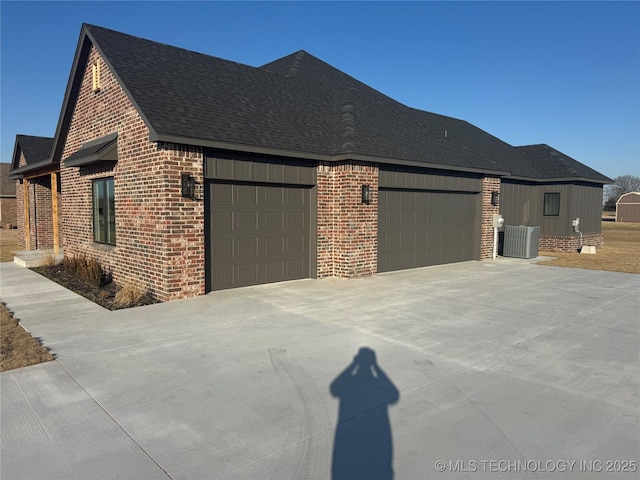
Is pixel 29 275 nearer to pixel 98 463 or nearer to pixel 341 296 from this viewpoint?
pixel 341 296

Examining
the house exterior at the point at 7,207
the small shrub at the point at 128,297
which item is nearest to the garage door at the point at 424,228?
the small shrub at the point at 128,297

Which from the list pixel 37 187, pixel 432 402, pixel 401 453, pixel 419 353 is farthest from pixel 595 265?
pixel 37 187

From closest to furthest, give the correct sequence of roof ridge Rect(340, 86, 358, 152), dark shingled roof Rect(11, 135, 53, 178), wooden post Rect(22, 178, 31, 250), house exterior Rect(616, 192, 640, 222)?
1. roof ridge Rect(340, 86, 358, 152)
2. wooden post Rect(22, 178, 31, 250)
3. dark shingled roof Rect(11, 135, 53, 178)
4. house exterior Rect(616, 192, 640, 222)

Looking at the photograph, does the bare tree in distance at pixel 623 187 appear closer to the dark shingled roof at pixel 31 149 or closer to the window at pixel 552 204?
the window at pixel 552 204

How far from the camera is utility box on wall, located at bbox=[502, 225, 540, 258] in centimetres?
1691

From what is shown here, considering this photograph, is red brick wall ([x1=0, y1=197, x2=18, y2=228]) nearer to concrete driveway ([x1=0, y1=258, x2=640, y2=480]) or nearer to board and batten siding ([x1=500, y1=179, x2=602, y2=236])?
concrete driveway ([x1=0, y1=258, x2=640, y2=480])

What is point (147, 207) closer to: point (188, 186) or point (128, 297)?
point (188, 186)

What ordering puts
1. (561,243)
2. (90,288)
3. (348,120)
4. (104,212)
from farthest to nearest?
(561,243)
(348,120)
(104,212)
(90,288)

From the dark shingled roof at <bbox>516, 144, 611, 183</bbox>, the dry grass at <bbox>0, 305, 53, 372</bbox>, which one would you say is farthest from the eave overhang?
the dark shingled roof at <bbox>516, 144, 611, 183</bbox>

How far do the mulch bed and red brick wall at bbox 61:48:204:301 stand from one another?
0.91 ft

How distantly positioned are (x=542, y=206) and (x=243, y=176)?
16.0 meters

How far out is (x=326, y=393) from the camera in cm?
446

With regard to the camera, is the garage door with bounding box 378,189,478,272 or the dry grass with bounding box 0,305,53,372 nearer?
the dry grass with bounding box 0,305,53,372

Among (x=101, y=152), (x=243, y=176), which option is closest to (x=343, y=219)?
(x=243, y=176)
